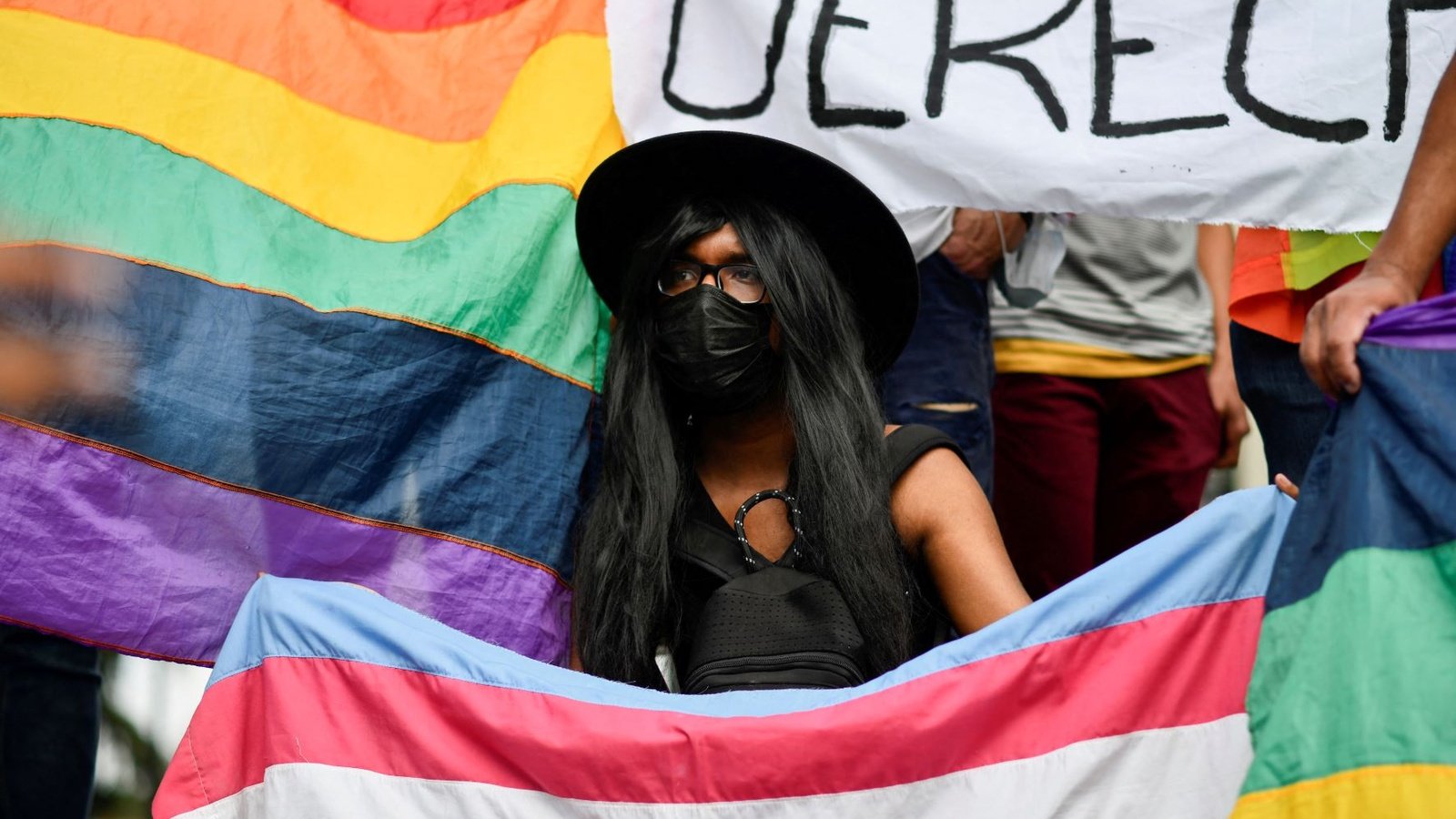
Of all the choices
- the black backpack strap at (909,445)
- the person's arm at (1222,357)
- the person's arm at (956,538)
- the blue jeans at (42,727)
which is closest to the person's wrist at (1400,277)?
the person's arm at (956,538)

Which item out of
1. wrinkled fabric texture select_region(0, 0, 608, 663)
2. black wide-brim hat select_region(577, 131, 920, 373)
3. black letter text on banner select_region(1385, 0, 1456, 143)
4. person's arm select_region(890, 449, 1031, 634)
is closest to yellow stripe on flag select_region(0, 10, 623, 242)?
wrinkled fabric texture select_region(0, 0, 608, 663)

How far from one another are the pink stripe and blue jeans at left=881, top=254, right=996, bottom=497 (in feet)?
4.27

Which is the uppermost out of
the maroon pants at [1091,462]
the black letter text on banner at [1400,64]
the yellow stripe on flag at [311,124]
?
the black letter text on banner at [1400,64]

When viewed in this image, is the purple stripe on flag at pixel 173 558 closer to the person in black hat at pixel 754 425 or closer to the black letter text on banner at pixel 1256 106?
the person in black hat at pixel 754 425

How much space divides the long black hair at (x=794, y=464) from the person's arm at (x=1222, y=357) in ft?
4.40

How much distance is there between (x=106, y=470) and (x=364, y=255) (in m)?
0.65

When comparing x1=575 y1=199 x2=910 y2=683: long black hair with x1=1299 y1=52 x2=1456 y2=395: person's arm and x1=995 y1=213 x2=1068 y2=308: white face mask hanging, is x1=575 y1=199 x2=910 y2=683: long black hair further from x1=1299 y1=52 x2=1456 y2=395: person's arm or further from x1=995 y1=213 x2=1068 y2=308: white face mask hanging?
x1=1299 y1=52 x2=1456 y2=395: person's arm

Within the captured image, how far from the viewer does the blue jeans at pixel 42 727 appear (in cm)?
307

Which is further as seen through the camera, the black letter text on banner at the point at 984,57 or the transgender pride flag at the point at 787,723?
the black letter text on banner at the point at 984,57

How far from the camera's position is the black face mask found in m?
2.92

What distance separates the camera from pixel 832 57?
10.2 ft

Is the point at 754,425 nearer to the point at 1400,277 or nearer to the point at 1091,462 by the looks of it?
the point at 1091,462

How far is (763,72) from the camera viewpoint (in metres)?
3.17

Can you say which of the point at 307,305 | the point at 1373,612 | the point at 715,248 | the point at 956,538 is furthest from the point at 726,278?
the point at 1373,612
